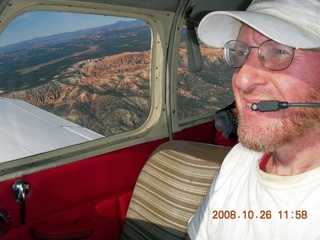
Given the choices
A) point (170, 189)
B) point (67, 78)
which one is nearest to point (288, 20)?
point (170, 189)

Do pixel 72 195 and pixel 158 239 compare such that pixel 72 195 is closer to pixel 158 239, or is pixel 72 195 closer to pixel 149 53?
pixel 158 239

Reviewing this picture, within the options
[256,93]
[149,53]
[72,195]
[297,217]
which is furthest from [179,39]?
[297,217]

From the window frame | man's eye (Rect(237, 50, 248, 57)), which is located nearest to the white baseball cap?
man's eye (Rect(237, 50, 248, 57))

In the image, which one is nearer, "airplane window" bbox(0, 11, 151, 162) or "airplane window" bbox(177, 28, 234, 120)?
"airplane window" bbox(0, 11, 151, 162)

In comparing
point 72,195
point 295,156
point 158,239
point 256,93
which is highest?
point 256,93

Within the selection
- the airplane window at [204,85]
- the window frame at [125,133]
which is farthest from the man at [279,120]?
the airplane window at [204,85]

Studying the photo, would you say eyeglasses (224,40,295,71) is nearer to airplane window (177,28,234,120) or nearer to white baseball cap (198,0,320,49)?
white baseball cap (198,0,320,49)

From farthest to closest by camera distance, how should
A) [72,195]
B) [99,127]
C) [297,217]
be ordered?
[99,127], [72,195], [297,217]
